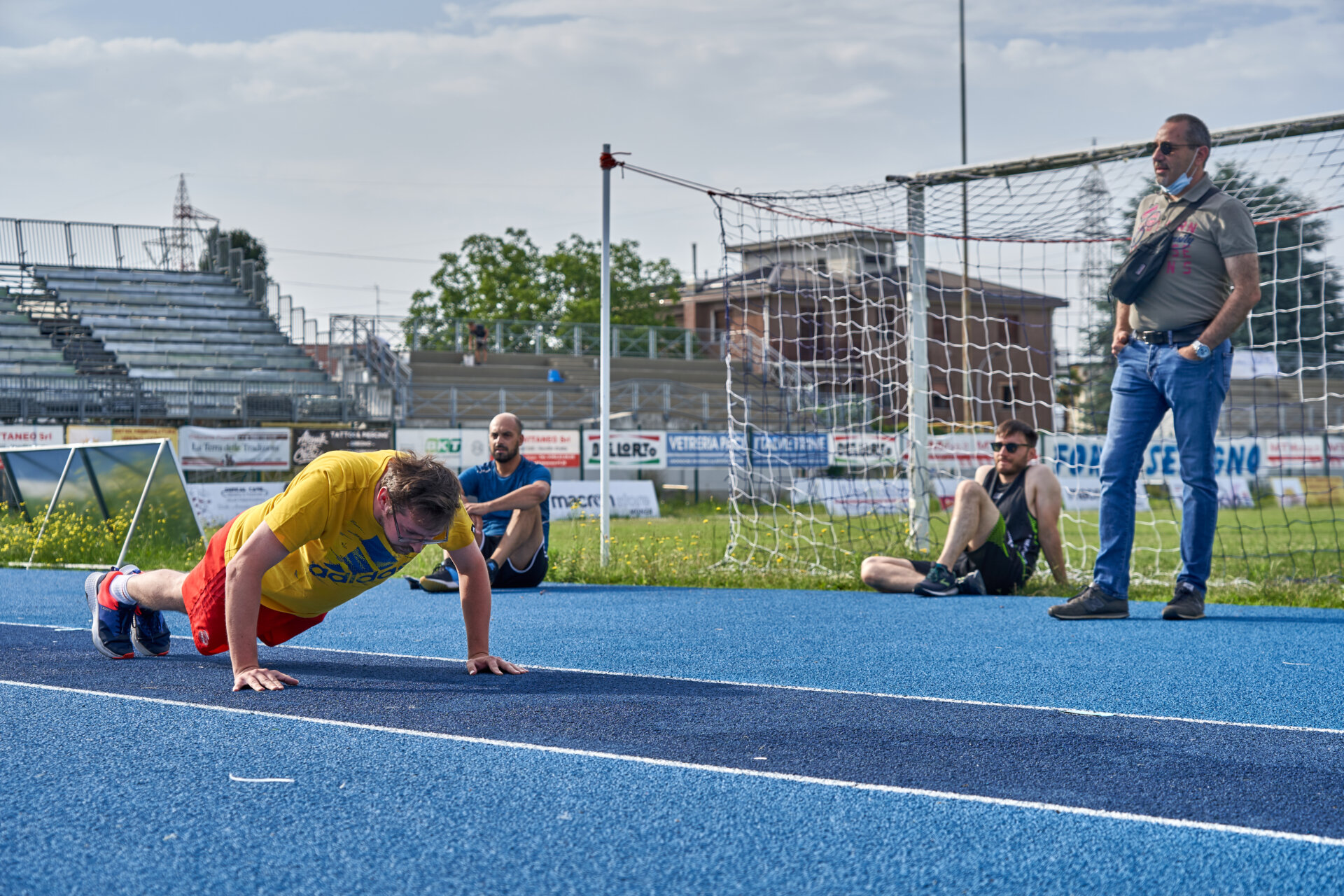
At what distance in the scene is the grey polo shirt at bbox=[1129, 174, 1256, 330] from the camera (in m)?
6.14

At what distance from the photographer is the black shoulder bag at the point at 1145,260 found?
6277 millimetres

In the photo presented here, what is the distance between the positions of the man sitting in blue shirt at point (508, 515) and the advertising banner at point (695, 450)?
1405 centimetres

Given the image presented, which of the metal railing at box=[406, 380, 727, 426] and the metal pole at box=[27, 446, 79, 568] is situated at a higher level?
the metal railing at box=[406, 380, 727, 426]

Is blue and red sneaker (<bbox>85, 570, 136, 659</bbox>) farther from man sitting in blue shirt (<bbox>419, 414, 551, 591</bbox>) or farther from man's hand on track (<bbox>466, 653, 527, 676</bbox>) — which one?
man sitting in blue shirt (<bbox>419, 414, 551, 591</bbox>)

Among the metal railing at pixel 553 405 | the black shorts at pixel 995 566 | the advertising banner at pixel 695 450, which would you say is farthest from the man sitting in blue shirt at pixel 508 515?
the metal railing at pixel 553 405

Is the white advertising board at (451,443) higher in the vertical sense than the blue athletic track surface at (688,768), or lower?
higher

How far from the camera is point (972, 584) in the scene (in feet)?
25.8

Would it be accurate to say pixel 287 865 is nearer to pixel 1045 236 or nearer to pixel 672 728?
pixel 672 728

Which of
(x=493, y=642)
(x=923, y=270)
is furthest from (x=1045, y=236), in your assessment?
(x=493, y=642)

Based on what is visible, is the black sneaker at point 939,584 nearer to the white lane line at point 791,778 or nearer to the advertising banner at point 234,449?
the white lane line at point 791,778

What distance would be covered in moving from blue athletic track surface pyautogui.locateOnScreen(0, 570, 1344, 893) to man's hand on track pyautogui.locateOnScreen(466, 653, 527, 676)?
0.22 feet

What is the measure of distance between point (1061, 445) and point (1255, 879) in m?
15.7

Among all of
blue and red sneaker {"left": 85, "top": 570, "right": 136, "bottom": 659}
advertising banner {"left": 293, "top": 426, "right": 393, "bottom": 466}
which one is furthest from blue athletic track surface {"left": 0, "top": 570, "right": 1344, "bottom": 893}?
advertising banner {"left": 293, "top": 426, "right": 393, "bottom": 466}

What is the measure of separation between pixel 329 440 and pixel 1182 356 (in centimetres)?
1700
